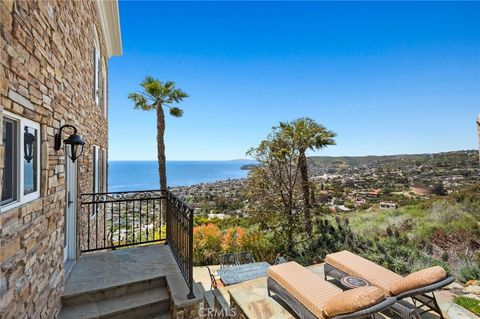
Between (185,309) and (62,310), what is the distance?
68.1 inches

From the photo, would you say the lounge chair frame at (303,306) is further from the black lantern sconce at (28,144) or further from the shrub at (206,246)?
the shrub at (206,246)

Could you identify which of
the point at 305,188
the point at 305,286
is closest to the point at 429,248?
the point at 305,188

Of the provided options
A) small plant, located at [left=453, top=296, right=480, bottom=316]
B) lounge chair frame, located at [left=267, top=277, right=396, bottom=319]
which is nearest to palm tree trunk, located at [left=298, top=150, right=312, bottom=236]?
small plant, located at [left=453, top=296, right=480, bottom=316]

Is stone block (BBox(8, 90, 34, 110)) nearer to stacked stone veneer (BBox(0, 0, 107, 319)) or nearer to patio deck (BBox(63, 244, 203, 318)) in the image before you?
stacked stone veneer (BBox(0, 0, 107, 319))

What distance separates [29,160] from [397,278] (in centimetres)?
498

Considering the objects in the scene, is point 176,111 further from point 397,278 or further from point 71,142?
point 397,278

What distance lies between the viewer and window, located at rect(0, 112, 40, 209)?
2.02 m

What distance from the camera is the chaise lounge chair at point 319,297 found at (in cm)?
260

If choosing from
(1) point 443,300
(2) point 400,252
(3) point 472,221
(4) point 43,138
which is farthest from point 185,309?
(3) point 472,221

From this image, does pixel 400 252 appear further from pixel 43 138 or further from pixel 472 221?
pixel 43 138

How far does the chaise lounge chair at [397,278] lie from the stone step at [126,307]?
115 inches

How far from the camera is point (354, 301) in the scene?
2.61 m

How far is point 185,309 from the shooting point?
331 centimetres

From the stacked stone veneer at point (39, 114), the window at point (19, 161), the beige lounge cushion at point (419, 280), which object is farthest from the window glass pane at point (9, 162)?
the beige lounge cushion at point (419, 280)
